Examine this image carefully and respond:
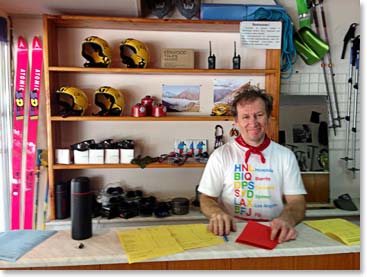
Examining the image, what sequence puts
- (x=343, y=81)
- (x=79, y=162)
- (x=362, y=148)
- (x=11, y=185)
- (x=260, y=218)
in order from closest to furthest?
(x=362, y=148)
(x=260, y=218)
(x=79, y=162)
(x=11, y=185)
(x=343, y=81)

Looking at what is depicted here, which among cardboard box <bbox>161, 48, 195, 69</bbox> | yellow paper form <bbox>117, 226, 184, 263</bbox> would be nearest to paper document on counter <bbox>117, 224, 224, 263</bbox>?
yellow paper form <bbox>117, 226, 184, 263</bbox>

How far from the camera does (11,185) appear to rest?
9.41 ft

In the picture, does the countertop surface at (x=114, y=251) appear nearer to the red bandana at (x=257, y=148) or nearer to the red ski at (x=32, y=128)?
the red bandana at (x=257, y=148)

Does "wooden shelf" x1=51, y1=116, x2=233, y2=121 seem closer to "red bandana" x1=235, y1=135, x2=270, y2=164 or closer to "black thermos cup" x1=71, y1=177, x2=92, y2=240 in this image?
"red bandana" x1=235, y1=135, x2=270, y2=164

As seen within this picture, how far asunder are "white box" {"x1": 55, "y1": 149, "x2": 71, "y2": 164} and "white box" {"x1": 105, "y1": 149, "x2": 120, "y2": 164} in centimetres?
30

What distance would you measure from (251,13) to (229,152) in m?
1.46

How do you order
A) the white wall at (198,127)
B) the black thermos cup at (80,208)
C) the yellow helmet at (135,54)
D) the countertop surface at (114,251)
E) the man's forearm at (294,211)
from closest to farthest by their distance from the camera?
the countertop surface at (114,251)
the black thermos cup at (80,208)
the man's forearm at (294,211)
the yellow helmet at (135,54)
the white wall at (198,127)

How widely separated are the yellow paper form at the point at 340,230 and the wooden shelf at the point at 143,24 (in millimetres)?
1811

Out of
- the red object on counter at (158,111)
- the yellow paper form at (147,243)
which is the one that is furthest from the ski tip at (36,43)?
the yellow paper form at (147,243)

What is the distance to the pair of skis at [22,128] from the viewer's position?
9.18ft

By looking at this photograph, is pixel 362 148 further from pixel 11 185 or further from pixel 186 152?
pixel 11 185

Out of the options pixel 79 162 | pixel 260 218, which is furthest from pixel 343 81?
pixel 79 162

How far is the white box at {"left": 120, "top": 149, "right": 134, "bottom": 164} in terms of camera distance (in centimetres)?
272

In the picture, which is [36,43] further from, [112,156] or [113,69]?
[112,156]
